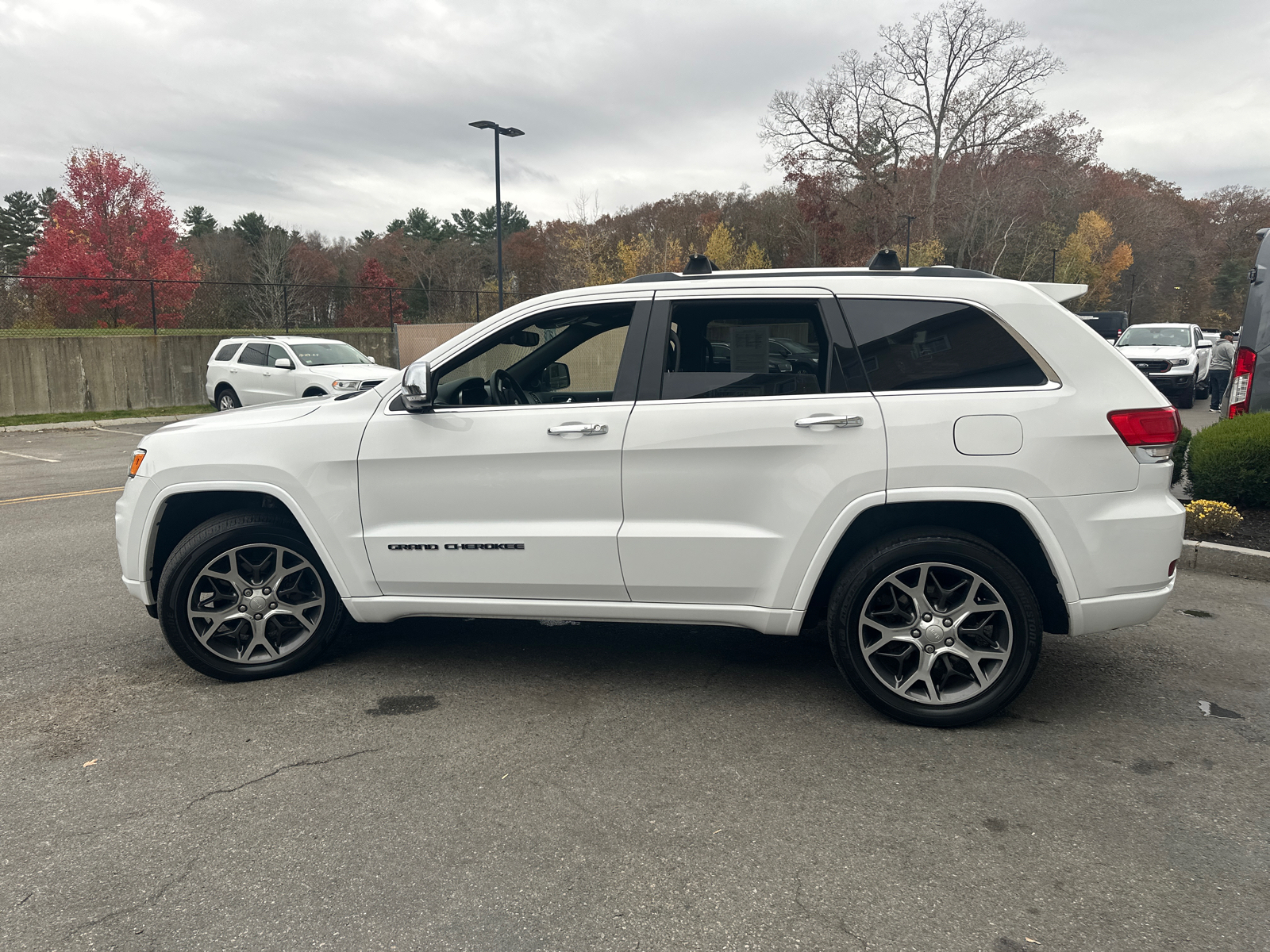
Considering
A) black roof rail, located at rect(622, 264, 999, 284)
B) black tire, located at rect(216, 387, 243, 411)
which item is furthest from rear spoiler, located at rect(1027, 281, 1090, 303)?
black tire, located at rect(216, 387, 243, 411)

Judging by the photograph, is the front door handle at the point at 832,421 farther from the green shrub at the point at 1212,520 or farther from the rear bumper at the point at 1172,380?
the rear bumper at the point at 1172,380

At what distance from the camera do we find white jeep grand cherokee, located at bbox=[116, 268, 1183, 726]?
356cm

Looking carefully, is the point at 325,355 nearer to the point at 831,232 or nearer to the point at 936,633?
the point at 936,633

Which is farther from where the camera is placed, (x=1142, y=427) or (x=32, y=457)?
(x=32, y=457)

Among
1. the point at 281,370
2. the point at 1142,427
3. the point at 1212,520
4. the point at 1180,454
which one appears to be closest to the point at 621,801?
the point at 1142,427

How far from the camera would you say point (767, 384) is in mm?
3775

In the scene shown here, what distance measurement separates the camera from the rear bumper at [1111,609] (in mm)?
3582

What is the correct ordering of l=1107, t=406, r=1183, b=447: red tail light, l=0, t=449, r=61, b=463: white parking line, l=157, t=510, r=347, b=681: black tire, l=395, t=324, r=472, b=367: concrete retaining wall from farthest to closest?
l=395, t=324, r=472, b=367: concrete retaining wall, l=0, t=449, r=61, b=463: white parking line, l=157, t=510, r=347, b=681: black tire, l=1107, t=406, r=1183, b=447: red tail light

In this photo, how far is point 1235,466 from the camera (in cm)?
702

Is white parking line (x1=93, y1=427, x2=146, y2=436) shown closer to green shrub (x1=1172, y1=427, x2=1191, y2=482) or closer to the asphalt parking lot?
the asphalt parking lot

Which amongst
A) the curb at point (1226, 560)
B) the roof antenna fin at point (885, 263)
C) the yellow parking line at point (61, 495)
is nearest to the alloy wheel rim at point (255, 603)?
the roof antenna fin at point (885, 263)

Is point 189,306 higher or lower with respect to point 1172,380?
higher

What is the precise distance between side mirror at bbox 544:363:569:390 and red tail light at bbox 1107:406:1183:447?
2401mm

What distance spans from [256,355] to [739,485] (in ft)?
57.1
